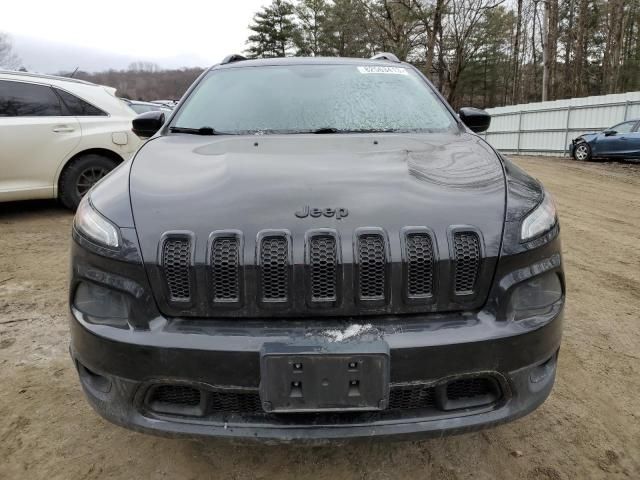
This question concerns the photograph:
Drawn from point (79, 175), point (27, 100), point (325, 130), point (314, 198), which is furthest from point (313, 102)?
point (27, 100)

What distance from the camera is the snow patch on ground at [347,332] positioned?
5.05ft

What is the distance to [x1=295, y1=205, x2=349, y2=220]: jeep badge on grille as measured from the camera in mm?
1635

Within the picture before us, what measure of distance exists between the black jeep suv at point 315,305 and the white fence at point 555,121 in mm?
16531

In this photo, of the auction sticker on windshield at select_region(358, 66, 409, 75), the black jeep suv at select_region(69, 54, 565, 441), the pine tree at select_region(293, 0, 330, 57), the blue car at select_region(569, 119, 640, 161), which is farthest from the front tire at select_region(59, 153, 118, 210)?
the pine tree at select_region(293, 0, 330, 57)

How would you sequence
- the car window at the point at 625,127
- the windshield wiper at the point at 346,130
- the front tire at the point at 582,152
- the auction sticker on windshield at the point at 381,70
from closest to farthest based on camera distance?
the windshield wiper at the point at 346,130
the auction sticker on windshield at the point at 381,70
the car window at the point at 625,127
the front tire at the point at 582,152

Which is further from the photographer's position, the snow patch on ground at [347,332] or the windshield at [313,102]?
the windshield at [313,102]

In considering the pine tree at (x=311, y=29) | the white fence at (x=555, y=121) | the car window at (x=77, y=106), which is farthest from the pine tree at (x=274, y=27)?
the car window at (x=77, y=106)

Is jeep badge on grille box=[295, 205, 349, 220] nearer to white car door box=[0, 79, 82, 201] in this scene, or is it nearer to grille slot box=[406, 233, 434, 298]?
grille slot box=[406, 233, 434, 298]

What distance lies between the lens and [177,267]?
1.58m

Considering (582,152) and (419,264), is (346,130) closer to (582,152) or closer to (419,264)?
(419,264)

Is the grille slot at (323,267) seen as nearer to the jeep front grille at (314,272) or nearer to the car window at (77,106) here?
the jeep front grille at (314,272)

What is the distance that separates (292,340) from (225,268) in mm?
306

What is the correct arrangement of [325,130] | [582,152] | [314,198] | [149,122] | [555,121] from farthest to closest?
[555,121]
[582,152]
[149,122]
[325,130]
[314,198]

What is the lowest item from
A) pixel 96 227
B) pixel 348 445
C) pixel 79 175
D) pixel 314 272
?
pixel 348 445
